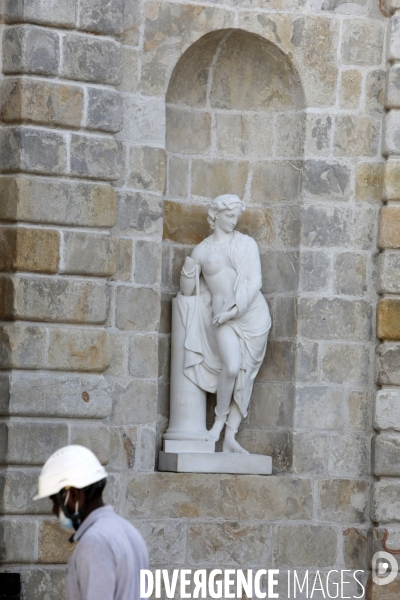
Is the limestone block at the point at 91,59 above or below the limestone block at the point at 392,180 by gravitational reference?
above

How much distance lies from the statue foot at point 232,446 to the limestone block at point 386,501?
937 mm

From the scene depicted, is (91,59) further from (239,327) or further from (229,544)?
(229,544)

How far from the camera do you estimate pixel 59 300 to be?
737 cm

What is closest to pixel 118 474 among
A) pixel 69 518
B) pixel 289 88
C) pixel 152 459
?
pixel 152 459

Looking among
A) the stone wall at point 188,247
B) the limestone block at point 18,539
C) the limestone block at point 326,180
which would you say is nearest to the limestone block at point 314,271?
the stone wall at point 188,247

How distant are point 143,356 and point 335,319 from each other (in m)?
1.37

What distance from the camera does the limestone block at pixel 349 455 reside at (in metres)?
8.14

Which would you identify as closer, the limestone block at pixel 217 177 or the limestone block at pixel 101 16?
the limestone block at pixel 101 16

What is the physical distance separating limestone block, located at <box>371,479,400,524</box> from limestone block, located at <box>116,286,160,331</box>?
6.10 feet

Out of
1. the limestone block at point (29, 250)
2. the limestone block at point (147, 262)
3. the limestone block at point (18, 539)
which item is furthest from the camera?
the limestone block at point (147, 262)

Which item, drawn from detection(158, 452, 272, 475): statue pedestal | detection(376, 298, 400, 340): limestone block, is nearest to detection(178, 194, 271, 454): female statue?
detection(158, 452, 272, 475): statue pedestal

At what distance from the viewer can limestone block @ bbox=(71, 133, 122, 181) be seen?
7.46 meters

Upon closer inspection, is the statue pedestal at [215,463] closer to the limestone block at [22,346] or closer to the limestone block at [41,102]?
the limestone block at [22,346]

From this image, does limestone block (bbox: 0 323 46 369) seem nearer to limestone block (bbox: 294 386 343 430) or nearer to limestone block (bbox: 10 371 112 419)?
limestone block (bbox: 10 371 112 419)
